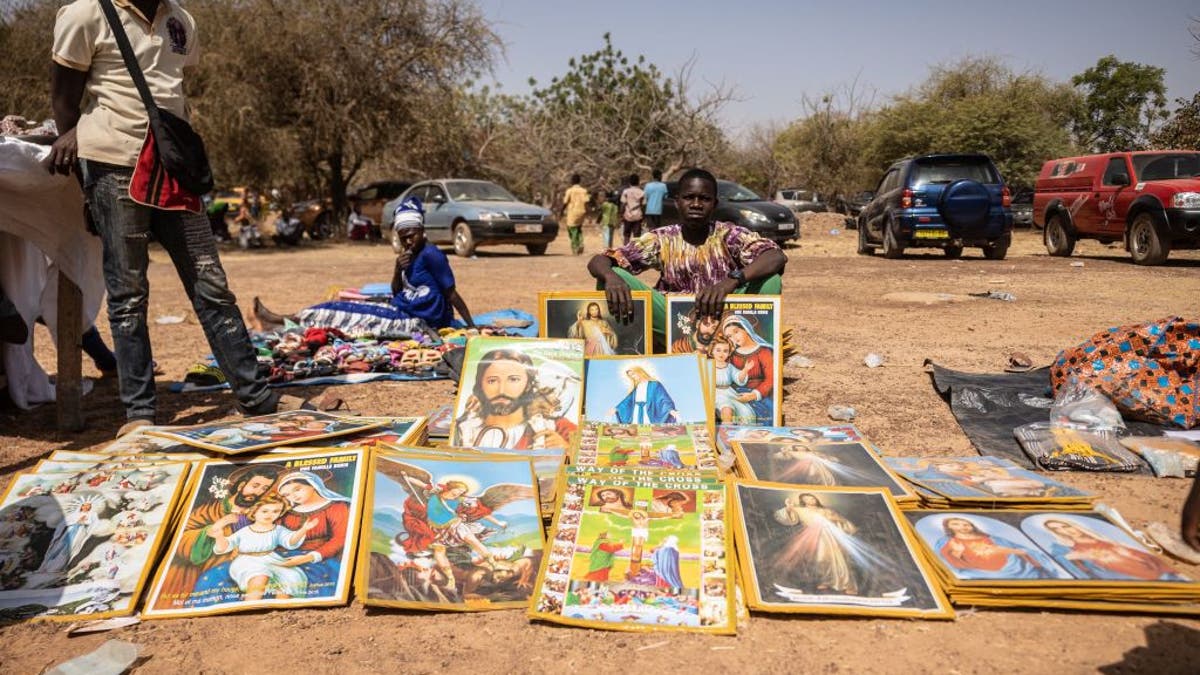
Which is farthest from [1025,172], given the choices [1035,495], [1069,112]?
[1035,495]

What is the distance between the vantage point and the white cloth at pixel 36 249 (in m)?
3.43

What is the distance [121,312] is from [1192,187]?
11741mm

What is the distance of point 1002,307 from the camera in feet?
24.0

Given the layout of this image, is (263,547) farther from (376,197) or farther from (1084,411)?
(376,197)

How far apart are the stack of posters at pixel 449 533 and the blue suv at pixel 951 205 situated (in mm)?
10968

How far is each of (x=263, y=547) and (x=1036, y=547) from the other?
2192 mm

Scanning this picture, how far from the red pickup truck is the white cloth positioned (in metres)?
11.7

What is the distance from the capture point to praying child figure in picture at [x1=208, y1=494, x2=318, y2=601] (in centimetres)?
220

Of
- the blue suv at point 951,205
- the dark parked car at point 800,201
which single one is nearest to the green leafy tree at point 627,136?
the dark parked car at point 800,201

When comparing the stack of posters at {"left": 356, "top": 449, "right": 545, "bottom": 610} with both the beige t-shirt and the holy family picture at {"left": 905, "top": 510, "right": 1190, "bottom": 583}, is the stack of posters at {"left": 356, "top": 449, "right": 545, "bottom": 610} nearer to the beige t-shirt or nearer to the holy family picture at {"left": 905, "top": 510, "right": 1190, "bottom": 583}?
the holy family picture at {"left": 905, "top": 510, "right": 1190, "bottom": 583}

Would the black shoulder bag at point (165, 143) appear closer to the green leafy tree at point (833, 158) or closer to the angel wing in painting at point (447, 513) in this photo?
the angel wing in painting at point (447, 513)

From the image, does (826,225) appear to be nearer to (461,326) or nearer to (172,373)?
(461,326)

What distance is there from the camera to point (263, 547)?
7.55 ft

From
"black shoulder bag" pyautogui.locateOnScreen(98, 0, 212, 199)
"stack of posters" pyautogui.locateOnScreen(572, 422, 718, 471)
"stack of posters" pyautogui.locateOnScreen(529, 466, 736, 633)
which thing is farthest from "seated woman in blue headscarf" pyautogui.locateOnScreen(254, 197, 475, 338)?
"stack of posters" pyautogui.locateOnScreen(529, 466, 736, 633)
